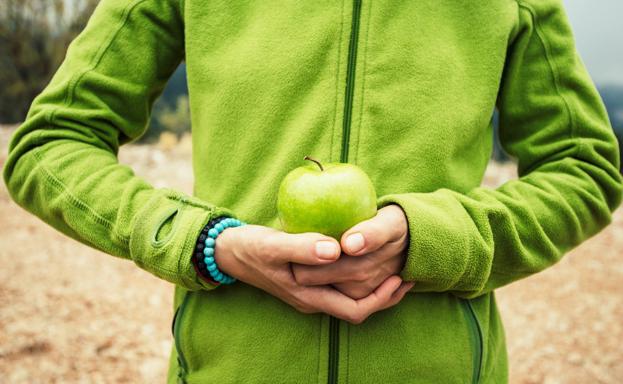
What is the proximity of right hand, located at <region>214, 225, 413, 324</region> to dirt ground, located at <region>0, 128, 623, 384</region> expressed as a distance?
10.4 feet

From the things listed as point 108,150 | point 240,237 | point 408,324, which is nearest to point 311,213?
point 240,237

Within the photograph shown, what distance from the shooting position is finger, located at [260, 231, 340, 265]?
120cm

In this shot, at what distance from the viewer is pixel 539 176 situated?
1.63 m

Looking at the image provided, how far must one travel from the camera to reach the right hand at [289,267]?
1221mm

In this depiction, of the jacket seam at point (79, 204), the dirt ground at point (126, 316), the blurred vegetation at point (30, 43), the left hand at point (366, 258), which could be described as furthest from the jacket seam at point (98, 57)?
the blurred vegetation at point (30, 43)

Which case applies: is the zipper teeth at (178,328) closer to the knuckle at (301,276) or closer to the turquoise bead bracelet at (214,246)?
the turquoise bead bracelet at (214,246)

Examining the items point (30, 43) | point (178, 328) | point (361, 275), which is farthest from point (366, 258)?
point (30, 43)

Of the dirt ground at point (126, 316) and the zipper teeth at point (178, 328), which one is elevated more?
the zipper teeth at point (178, 328)

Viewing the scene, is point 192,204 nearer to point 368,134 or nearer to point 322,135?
point 322,135

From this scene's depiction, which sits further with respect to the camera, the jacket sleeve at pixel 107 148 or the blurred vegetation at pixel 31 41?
the blurred vegetation at pixel 31 41

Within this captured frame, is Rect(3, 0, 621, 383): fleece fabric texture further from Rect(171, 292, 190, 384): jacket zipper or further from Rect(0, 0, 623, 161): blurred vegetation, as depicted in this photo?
Rect(0, 0, 623, 161): blurred vegetation

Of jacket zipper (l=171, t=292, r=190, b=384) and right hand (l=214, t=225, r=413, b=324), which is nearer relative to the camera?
right hand (l=214, t=225, r=413, b=324)

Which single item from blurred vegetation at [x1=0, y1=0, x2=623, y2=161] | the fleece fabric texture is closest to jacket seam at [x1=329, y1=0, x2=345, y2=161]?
the fleece fabric texture

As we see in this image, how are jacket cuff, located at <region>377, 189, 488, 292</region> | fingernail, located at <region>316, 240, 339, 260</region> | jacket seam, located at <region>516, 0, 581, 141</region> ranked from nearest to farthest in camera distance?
fingernail, located at <region>316, 240, 339, 260</region> < jacket cuff, located at <region>377, 189, 488, 292</region> < jacket seam, located at <region>516, 0, 581, 141</region>
